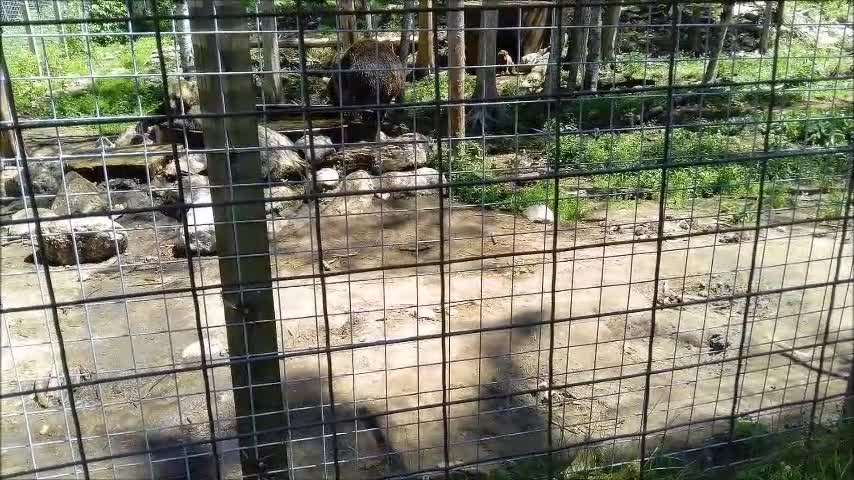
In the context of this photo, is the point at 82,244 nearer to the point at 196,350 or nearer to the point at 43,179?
the point at 43,179

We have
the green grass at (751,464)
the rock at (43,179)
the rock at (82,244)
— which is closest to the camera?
the green grass at (751,464)

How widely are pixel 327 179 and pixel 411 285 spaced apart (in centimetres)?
223

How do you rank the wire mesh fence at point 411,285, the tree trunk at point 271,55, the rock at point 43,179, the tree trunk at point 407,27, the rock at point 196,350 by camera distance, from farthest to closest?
the rock at point 43,179, the rock at point 196,350, the tree trunk at point 407,27, the tree trunk at point 271,55, the wire mesh fence at point 411,285

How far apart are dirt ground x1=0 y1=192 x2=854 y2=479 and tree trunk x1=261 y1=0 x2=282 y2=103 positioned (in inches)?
31.6

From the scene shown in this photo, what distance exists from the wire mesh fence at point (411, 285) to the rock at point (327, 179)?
4 cm

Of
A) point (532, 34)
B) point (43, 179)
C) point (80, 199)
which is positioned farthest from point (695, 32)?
point (532, 34)

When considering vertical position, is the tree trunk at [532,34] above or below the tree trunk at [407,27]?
below

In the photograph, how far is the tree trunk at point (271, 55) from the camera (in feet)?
10.1

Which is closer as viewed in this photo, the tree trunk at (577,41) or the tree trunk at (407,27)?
the tree trunk at (407,27)

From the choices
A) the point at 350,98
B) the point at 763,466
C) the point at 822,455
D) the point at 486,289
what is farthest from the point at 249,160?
the point at 350,98

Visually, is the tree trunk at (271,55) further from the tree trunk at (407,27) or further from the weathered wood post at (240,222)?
the tree trunk at (407,27)

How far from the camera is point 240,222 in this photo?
8.18 ft

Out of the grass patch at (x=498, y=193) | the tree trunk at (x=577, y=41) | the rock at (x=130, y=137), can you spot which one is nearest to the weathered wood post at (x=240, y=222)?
the tree trunk at (x=577, y=41)

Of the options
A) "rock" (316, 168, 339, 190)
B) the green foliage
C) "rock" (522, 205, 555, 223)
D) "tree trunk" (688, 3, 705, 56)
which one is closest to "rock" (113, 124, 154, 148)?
"rock" (316, 168, 339, 190)
